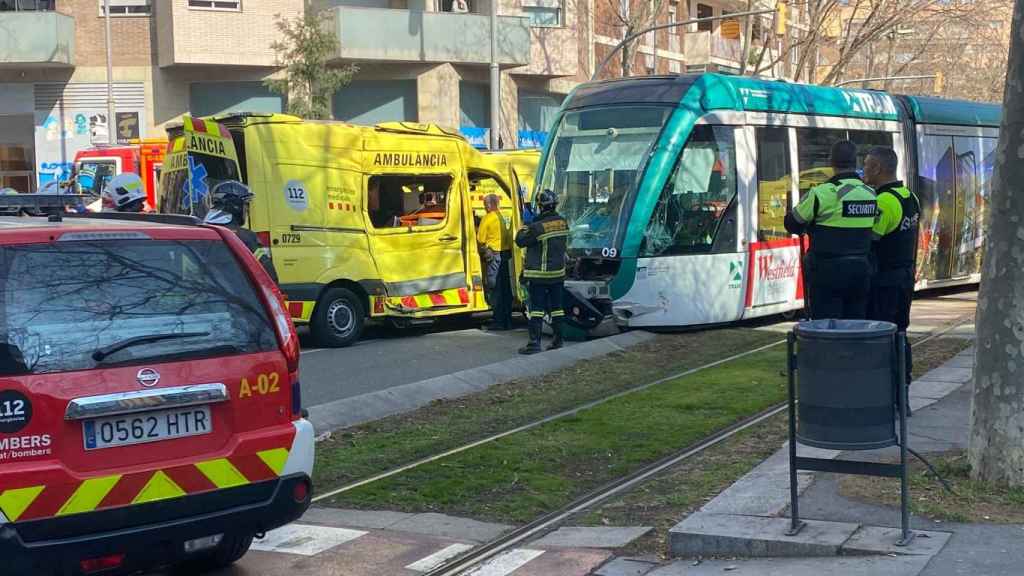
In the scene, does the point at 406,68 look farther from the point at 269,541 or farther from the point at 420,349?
the point at 269,541

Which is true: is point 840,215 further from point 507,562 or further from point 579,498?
point 507,562

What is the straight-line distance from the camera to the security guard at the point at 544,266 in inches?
535

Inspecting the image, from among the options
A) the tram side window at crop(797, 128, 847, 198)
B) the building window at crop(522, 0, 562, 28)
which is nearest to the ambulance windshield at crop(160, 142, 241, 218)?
the tram side window at crop(797, 128, 847, 198)

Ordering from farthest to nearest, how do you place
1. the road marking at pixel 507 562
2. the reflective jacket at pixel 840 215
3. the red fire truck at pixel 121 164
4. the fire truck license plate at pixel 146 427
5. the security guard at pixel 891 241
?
the red fire truck at pixel 121 164 < the security guard at pixel 891 241 < the reflective jacket at pixel 840 215 < the road marking at pixel 507 562 < the fire truck license plate at pixel 146 427

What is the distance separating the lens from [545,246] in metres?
13.6

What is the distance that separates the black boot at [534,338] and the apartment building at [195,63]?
68.7ft

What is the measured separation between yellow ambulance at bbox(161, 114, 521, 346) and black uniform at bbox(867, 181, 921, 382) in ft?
24.2

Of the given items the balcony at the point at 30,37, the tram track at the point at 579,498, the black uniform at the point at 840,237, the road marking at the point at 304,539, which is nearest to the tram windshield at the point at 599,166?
the tram track at the point at 579,498

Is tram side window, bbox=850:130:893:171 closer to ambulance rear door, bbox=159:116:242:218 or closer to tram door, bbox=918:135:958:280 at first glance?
tram door, bbox=918:135:958:280

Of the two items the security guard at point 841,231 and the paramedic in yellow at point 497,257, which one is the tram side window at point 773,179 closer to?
the paramedic in yellow at point 497,257

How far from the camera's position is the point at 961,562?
5504 millimetres

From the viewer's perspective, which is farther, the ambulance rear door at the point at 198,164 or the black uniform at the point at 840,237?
the ambulance rear door at the point at 198,164

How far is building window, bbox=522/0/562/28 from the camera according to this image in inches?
1496

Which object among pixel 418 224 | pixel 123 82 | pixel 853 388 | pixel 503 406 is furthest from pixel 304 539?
pixel 123 82
